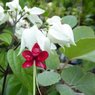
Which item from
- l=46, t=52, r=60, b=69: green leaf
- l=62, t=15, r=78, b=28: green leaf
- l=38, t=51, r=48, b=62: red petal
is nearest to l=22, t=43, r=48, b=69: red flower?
l=38, t=51, r=48, b=62: red petal

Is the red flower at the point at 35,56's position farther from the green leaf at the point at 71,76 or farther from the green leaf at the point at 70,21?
the green leaf at the point at 70,21

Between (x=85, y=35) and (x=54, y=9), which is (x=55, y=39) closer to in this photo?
(x=85, y=35)

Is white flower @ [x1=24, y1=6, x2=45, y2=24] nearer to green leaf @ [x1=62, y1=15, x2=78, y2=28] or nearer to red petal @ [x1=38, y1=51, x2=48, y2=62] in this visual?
green leaf @ [x1=62, y1=15, x2=78, y2=28]

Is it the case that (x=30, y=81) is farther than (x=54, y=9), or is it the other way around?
(x=54, y=9)

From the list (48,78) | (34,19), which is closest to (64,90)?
(48,78)

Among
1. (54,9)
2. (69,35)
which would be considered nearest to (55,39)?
(69,35)

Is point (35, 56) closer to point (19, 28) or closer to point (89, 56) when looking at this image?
point (89, 56)

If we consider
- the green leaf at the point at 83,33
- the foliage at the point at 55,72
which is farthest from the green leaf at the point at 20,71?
the green leaf at the point at 83,33

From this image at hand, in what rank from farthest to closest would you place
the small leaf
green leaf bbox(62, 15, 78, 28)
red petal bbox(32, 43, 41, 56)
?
green leaf bbox(62, 15, 78, 28), the small leaf, red petal bbox(32, 43, 41, 56)
